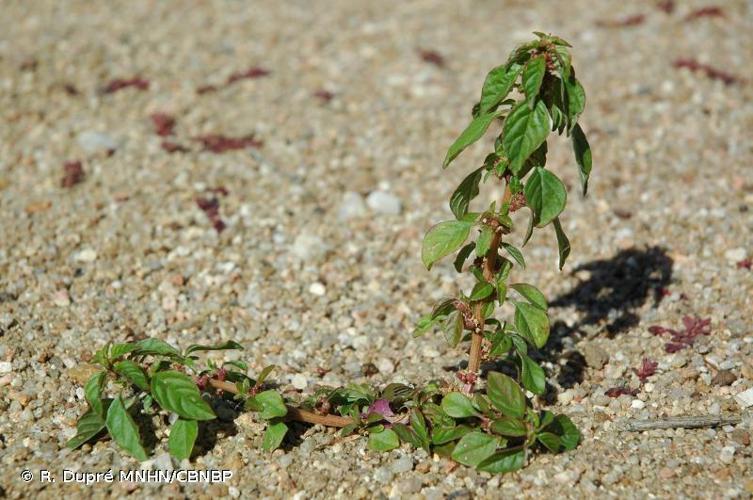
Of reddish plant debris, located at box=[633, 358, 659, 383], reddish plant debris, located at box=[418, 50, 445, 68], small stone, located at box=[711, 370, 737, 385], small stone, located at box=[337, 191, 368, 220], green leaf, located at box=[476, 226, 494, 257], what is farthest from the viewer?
reddish plant debris, located at box=[418, 50, 445, 68]

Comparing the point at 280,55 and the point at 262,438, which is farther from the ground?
the point at 280,55

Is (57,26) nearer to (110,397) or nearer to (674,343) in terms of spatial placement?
(110,397)

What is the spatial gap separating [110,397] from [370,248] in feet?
6.68

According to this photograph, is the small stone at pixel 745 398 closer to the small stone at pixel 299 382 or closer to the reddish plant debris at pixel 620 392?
the reddish plant debris at pixel 620 392

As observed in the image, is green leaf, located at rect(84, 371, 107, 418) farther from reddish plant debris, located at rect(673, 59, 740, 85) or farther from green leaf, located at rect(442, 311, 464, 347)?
reddish plant debris, located at rect(673, 59, 740, 85)

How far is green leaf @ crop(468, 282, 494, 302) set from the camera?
137 inches

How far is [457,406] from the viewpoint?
353 cm

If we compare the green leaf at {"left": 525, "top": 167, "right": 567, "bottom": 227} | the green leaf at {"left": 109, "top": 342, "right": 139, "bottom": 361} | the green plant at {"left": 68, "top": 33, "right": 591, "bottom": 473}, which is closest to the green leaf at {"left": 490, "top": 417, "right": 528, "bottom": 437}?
the green plant at {"left": 68, "top": 33, "right": 591, "bottom": 473}

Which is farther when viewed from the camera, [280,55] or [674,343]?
[280,55]

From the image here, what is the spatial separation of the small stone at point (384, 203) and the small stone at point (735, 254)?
210 cm

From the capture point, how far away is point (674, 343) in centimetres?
431

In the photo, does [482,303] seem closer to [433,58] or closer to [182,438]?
[182,438]

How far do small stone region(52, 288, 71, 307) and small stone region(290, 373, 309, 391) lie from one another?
139 cm

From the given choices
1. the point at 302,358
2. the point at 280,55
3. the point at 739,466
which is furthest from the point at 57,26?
the point at 739,466
